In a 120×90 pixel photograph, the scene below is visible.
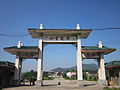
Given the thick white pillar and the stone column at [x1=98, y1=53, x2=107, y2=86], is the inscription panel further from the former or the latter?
the stone column at [x1=98, y1=53, x2=107, y2=86]

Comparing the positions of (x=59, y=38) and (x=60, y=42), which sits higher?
(x=59, y=38)

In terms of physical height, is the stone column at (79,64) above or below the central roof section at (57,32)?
below

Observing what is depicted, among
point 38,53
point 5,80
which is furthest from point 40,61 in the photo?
point 5,80

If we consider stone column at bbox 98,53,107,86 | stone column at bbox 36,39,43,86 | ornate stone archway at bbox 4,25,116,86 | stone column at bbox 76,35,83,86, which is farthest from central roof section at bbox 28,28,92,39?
stone column at bbox 98,53,107,86

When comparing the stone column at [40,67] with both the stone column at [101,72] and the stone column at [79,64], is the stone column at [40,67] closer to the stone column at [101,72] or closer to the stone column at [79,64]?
the stone column at [79,64]

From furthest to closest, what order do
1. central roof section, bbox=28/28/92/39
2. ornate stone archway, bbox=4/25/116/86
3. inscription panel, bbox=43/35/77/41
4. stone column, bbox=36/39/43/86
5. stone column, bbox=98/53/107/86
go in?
inscription panel, bbox=43/35/77/41 → central roof section, bbox=28/28/92/39 → ornate stone archway, bbox=4/25/116/86 → stone column, bbox=98/53/107/86 → stone column, bbox=36/39/43/86

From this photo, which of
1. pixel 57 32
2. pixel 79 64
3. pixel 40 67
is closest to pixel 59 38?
pixel 57 32

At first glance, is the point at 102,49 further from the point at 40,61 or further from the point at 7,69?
the point at 7,69

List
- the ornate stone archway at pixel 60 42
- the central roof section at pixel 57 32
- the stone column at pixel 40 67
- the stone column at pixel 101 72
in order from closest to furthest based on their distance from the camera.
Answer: the stone column at pixel 40 67
the stone column at pixel 101 72
the ornate stone archway at pixel 60 42
the central roof section at pixel 57 32

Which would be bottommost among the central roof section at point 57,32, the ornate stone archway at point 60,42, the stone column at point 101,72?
the stone column at point 101,72

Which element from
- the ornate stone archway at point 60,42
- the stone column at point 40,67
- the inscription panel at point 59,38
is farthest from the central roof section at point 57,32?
the stone column at point 40,67

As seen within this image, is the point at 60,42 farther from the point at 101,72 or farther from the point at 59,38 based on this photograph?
the point at 101,72

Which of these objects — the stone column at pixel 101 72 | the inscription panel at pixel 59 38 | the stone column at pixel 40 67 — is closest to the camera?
the stone column at pixel 40 67

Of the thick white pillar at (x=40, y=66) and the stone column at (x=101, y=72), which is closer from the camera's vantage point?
the thick white pillar at (x=40, y=66)
